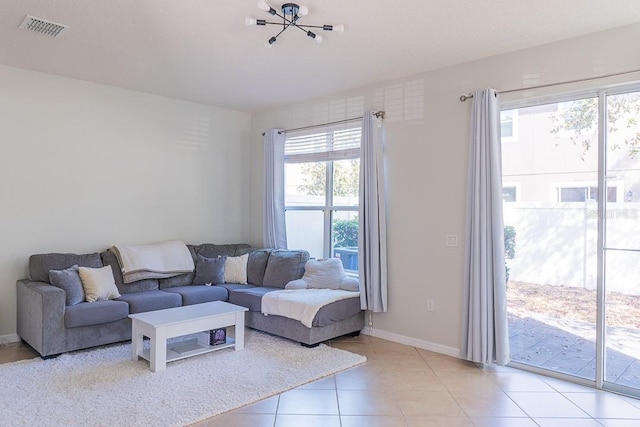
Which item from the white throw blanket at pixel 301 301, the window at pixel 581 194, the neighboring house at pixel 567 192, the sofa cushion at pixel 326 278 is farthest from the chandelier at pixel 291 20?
the sofa cushion at pixel 326 278

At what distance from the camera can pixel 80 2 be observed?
289 centimetres

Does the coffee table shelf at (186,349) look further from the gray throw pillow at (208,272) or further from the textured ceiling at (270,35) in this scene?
the textured ceiling at (270,35)

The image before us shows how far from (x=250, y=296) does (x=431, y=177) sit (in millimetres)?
2206

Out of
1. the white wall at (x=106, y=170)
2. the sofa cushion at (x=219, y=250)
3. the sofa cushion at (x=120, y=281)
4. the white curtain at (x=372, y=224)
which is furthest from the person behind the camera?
the sofa cushion at (x=219, y=250)

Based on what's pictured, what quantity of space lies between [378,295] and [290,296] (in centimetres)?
89

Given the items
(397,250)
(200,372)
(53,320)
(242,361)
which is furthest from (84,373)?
(397,250)

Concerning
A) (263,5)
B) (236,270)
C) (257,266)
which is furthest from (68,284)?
(263,5)

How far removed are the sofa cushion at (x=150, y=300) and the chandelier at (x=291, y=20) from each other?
2.71 meters

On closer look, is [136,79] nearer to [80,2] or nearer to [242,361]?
[80,2]

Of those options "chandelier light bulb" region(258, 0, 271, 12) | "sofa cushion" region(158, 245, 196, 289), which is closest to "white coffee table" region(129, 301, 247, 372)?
"sofa cushion" region(158, 245, 196, 289)

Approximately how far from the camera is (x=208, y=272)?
5113 millimetres

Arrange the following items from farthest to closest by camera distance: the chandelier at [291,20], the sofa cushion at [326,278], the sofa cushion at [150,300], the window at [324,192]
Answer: the window at [324,192], the sofa cushion at [326,278], the sofa cushion at [150,300], the chandelier at [291,20]

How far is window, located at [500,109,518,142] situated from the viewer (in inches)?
149

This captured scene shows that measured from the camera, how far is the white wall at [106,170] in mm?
4289
